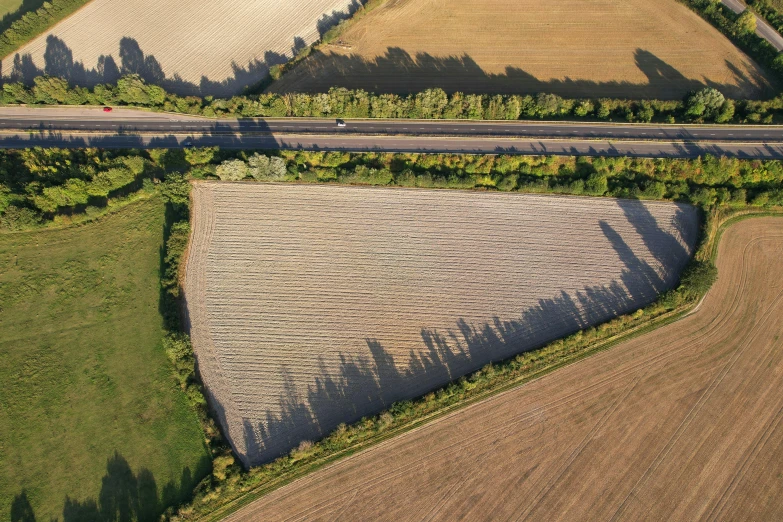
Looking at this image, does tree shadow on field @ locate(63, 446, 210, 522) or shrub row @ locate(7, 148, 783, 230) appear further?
shrub row @ locate(7, 148, 783, 230)

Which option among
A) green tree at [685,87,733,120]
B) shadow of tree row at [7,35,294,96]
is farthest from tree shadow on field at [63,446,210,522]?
green tree at [685,87,733,120]

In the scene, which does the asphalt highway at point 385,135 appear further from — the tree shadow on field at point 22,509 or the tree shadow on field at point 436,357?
the tree shadow on field at point 22,509

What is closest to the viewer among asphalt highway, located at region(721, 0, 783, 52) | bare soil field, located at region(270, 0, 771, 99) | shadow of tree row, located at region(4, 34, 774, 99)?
shadow of tree row, located at region(4, 34, 774, 99)

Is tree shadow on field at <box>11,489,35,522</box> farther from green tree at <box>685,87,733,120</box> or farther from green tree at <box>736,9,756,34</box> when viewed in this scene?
green tree at <box>736,9,756,34</box>

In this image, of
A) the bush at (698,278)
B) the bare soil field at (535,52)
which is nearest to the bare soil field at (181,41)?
the bare soil field at (535,52)

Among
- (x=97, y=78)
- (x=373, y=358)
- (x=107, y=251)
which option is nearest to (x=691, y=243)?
(x=373, y=358)
